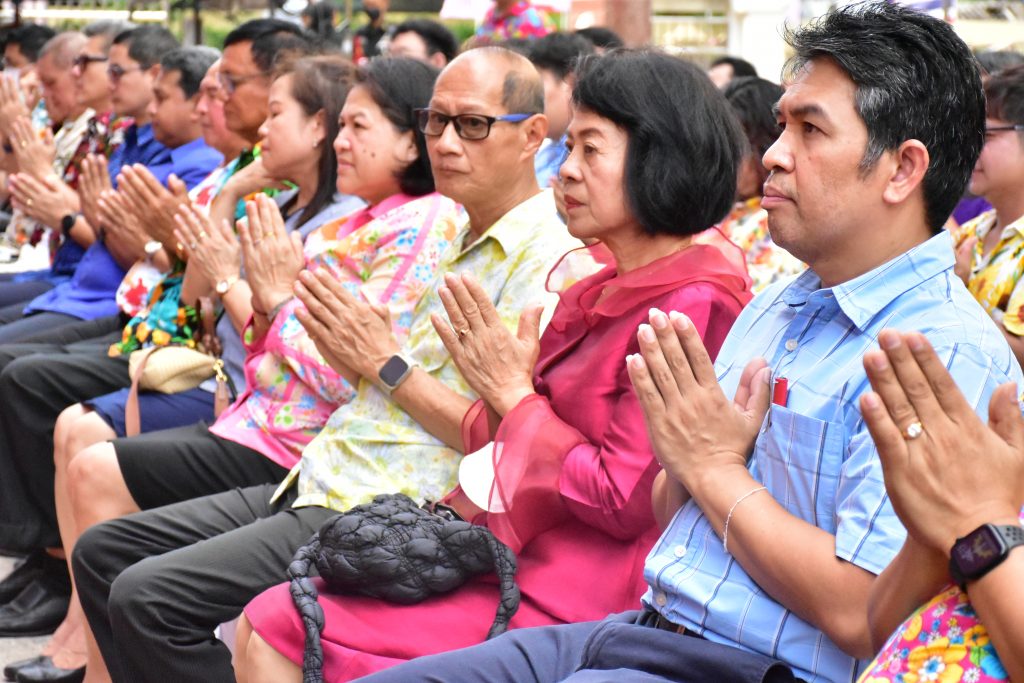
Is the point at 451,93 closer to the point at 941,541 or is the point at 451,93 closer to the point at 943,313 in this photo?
the point at 943,313

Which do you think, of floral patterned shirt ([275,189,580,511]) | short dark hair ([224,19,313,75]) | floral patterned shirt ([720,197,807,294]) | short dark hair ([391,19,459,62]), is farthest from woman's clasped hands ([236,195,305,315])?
short dark hair ([391,19,459,62])

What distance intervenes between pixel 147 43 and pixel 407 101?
2.89m

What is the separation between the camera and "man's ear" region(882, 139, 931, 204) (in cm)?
190

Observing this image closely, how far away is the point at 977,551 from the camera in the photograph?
4.77ft

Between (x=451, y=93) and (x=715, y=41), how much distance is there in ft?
57.4

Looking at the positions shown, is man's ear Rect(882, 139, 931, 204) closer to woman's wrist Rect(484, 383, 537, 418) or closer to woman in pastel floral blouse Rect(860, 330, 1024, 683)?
woman in pastel floral blouse Rect(860, 330, 1024, 683)

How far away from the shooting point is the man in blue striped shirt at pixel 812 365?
1786 millimetres

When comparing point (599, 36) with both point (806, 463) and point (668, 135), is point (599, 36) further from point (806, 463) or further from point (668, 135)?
point (806, 463)

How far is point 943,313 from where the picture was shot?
5.98 feet

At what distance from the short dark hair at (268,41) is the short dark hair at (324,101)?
0.46 meters

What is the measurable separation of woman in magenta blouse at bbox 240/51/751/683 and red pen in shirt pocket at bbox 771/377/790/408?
39cm

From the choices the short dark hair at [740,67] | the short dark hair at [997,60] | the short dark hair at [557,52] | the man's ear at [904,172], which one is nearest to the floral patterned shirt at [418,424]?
the man's ear at [904,172]

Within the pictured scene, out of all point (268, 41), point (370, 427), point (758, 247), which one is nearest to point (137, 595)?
point (370, 427)

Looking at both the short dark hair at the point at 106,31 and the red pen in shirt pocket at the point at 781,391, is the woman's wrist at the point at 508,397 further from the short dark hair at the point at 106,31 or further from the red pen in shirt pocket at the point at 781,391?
the short dark hair at the point at 106,31
